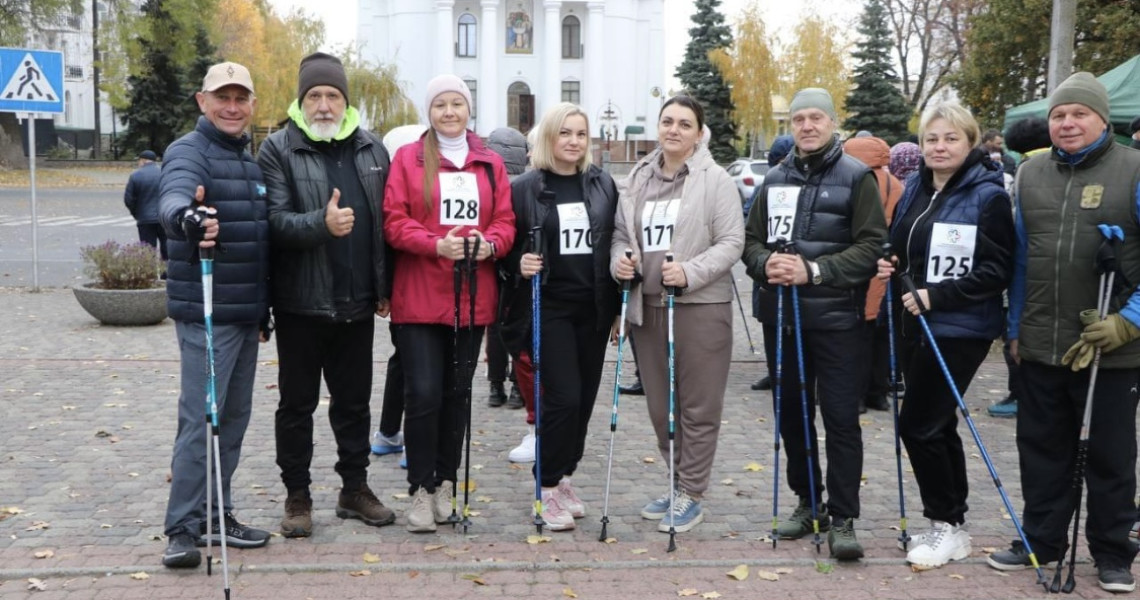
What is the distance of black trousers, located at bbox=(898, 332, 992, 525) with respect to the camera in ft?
17.7

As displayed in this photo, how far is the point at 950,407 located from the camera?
Answer: 17.9ft

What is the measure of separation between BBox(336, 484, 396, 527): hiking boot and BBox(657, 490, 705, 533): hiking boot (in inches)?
58.1

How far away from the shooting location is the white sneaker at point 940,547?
17.9 feet

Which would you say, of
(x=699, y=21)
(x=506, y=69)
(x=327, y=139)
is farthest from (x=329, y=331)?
(x=506, y=69)

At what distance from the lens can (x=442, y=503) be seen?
5973 millimetres

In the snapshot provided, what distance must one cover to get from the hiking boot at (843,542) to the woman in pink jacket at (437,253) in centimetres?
203

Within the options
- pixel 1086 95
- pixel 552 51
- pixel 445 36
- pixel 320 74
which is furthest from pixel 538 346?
pixel 445 36

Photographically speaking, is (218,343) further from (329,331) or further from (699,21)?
(699,21)

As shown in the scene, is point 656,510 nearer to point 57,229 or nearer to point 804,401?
point 804,401

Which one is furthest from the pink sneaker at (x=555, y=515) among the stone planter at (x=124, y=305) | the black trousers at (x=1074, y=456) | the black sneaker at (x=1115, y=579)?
the stone planter at (x=124, y=305)

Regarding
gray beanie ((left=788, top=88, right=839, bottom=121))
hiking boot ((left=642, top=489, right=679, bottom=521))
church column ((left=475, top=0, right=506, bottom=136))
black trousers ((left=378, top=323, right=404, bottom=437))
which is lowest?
hiking boot ((left=642, top=489, right=679, bottom=521))

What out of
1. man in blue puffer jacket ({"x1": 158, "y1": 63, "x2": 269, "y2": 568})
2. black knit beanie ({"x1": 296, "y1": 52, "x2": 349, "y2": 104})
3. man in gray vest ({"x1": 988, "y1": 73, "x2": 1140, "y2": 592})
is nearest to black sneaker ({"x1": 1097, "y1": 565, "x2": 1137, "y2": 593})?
man in gray vest ({"x1": 988, "y1": 73, "x2": 1140, "y2": 592})

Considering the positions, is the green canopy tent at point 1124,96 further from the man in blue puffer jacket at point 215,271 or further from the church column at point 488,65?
the church column at point 488,65

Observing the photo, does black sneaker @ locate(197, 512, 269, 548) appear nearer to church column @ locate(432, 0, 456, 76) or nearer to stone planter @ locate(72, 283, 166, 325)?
stone planter @ locate(72, 283, 166, 325)
